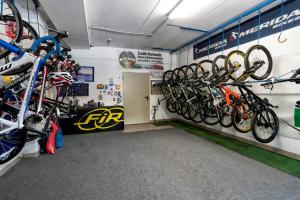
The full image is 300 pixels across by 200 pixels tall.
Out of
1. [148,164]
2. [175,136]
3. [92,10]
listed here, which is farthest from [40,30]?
[175,136]

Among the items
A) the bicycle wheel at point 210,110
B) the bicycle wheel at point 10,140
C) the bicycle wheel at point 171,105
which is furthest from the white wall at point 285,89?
the bicycle wheel at point 10,140

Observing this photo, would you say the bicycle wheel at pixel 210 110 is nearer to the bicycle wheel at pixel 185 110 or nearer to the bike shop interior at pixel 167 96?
the bike shop interior at pixel 167 96

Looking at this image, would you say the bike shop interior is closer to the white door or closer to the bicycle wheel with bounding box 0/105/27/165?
the bicycle wheel with bounding box 0/105/27/165

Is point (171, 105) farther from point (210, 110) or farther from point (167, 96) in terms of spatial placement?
point (210, 110)

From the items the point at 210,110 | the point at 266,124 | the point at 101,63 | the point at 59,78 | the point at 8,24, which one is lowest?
the point at 266,124

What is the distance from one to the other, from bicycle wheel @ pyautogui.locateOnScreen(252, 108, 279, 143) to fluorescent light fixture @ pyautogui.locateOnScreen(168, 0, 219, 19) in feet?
7.89

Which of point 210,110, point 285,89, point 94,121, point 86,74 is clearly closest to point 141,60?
point 86,74

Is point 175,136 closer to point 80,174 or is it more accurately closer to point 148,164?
point 148,164

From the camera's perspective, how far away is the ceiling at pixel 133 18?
2884mm

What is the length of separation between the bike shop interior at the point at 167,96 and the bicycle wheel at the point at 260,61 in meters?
0.02

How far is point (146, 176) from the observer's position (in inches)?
85.5

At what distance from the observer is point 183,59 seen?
20.0 feet

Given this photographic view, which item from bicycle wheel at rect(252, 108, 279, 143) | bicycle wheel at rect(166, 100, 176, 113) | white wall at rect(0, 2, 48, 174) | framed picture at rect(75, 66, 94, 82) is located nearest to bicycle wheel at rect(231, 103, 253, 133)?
bicycle wheel at rect(252, 108, 279, 143)

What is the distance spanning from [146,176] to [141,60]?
4.80 metres
